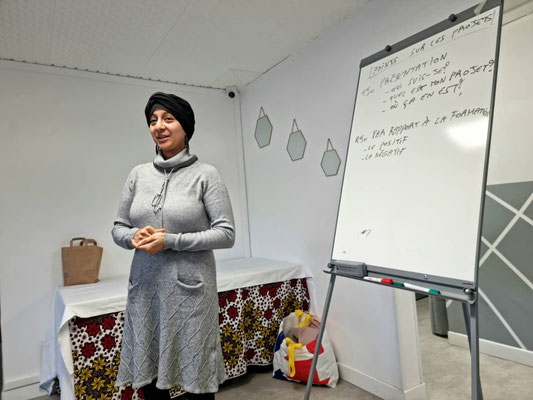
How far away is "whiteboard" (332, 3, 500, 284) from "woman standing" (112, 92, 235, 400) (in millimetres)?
611

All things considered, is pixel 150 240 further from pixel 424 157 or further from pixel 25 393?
pixel 25 393

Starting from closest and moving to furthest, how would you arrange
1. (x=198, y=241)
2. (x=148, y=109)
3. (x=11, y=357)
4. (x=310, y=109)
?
(x=198, y=241) → (x=148, y=109) → (x=11, y=357) → (x=310, y=109)

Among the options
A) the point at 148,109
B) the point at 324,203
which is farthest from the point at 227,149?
the point at 148,109

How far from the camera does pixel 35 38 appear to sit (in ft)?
7.02

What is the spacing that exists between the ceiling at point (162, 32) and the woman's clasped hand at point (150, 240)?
1.30 metres

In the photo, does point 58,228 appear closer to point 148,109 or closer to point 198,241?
point 148,109

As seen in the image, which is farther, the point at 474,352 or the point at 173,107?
the point at 173,107

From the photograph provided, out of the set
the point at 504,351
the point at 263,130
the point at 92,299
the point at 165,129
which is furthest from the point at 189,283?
the point at 504,351

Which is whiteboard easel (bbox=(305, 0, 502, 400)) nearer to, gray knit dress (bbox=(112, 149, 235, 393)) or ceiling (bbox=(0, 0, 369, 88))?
gray knit dress (bbox=(112, 149, 235, 393))

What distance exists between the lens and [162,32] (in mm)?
2184

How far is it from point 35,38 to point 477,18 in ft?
7.50

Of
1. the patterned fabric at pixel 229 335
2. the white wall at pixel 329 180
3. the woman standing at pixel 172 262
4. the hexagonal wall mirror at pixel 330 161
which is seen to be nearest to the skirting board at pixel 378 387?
the white wall at pixel 329 180

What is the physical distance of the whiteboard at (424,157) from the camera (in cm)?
123

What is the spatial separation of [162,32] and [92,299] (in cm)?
156
